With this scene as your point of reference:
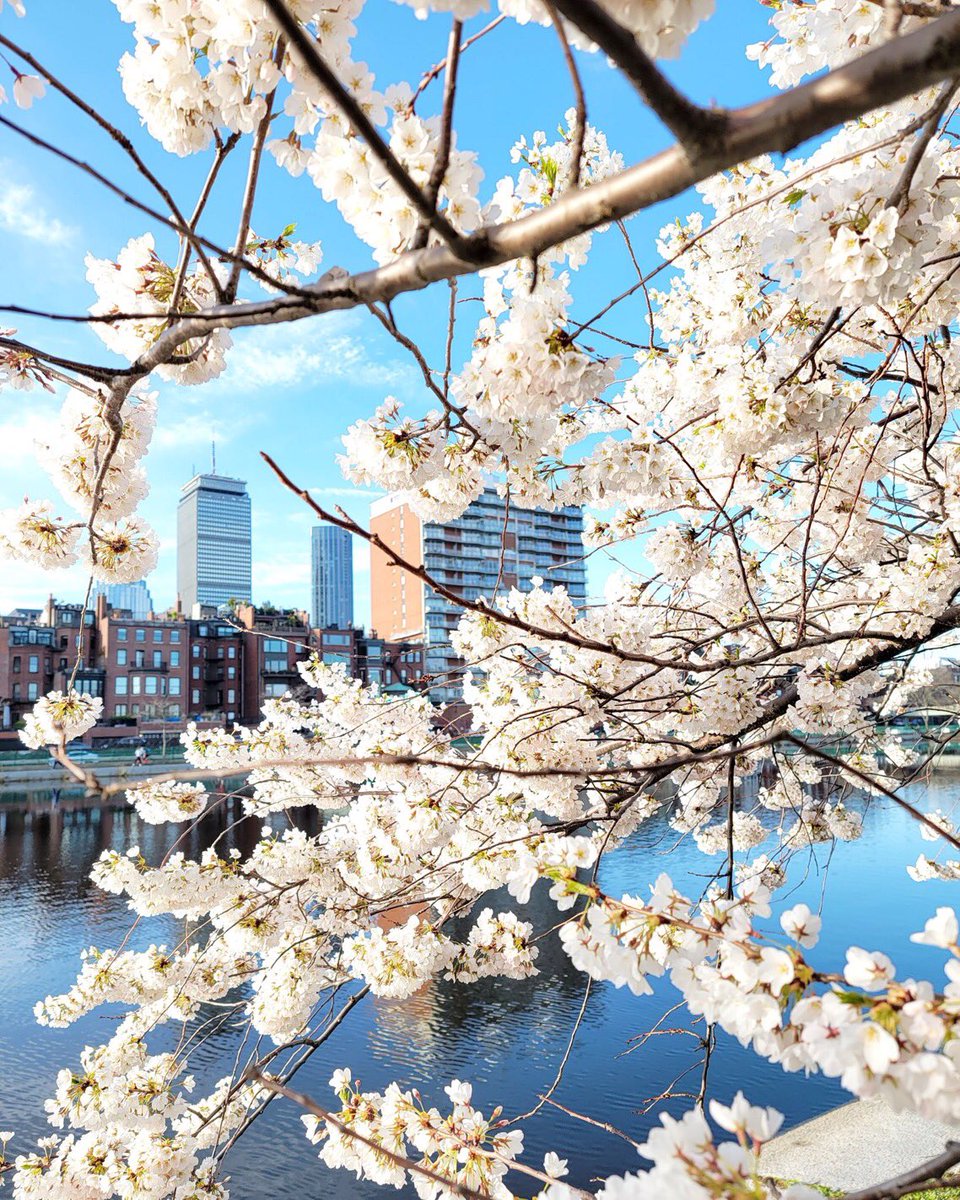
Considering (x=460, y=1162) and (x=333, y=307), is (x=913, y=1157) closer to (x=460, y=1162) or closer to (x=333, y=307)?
(x=460, y=1162)

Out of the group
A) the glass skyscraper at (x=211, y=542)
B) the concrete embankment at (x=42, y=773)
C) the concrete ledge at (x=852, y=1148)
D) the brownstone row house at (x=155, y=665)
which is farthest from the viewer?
the glass skyscraper at (x=211, y=542)

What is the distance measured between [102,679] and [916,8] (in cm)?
5408

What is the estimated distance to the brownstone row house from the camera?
47.5m

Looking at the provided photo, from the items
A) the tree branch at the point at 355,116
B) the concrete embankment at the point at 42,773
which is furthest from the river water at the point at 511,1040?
the concrete embankment at the point at 42,773

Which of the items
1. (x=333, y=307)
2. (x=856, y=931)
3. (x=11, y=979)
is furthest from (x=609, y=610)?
(x=11, y=979)

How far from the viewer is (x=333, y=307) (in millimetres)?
995

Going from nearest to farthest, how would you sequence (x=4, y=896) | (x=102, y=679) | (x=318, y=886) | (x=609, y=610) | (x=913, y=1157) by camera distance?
1. (x=609, y=610)
2. (x=318, y=886)
3. (x=913, y=1157)
4. (x=4, y=896)
5. (x=102, y=679)

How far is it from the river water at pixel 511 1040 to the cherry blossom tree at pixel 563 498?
332 cm

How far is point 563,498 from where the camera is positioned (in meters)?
2.87

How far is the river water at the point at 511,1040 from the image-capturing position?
9.11 meters

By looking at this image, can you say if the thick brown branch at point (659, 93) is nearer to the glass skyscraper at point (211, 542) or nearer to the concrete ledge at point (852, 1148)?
the concrete ledge at point (852, 1148)

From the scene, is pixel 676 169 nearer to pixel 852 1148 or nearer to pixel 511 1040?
pixel 852 1148

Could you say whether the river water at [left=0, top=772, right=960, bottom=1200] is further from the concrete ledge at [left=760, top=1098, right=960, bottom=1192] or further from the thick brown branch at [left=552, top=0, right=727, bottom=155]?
the thick brown branch at [left=552, top=0, right=727, bottom=155]

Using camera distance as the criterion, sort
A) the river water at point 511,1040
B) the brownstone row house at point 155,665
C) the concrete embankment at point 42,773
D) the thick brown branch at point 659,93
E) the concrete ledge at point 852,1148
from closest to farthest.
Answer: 1. the thick brown branch at point 659,93
2. the concrete ledge at point 852,1148
3. the river water at point 511,1040
4. the concrete embankment at point 42,773
5. the brownstone row house at point 155,665
